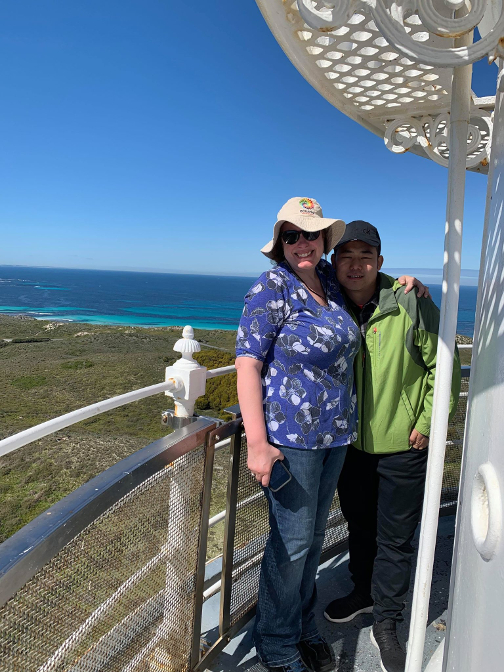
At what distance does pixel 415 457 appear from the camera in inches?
72.4

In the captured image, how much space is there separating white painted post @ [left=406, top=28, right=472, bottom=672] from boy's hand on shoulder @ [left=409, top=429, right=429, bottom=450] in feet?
1.69

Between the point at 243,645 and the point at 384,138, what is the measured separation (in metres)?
2.21

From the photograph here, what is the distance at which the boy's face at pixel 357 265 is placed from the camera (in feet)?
6.03

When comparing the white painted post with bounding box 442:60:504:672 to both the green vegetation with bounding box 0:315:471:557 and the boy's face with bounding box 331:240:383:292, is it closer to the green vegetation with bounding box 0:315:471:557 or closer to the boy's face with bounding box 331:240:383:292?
the boy's face with bounding box 331:240:383:292

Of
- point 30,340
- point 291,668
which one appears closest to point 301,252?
point 291,668

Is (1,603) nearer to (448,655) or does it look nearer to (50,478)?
(448,655)

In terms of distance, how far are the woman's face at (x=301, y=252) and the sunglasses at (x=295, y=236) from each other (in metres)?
0.01

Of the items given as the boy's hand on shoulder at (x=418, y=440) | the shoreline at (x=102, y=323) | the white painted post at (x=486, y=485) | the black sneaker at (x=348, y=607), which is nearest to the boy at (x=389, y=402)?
the boy's hand on shoulder at (x=418, y=440)

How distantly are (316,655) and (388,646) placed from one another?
299 millimetres

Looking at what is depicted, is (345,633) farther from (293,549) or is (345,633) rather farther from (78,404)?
(78,404)

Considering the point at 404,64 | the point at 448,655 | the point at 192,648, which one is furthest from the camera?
the point at 192,648

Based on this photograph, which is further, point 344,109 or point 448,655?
point 344,109

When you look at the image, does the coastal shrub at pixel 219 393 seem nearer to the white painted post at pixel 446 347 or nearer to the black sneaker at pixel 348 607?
the black sneaker at pixel 348 607

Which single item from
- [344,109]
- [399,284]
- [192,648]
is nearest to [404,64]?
[344,109]
